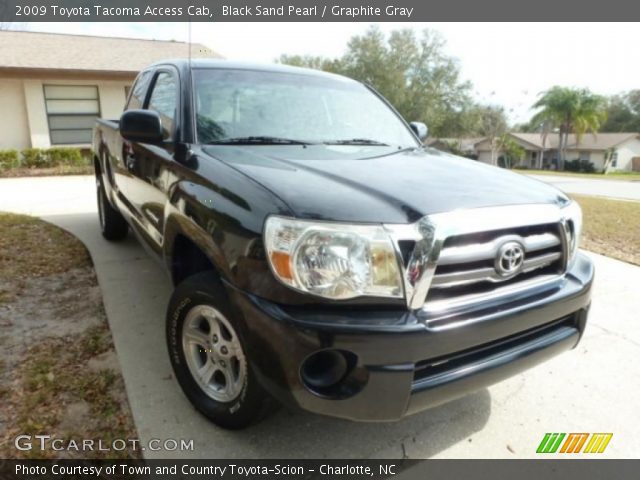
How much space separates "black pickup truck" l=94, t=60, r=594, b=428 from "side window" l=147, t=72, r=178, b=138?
0.32 feet

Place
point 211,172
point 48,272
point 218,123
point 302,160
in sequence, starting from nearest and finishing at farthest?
1. point 211,172
2. point 302,160
3. point 218,123
4. point 48,272

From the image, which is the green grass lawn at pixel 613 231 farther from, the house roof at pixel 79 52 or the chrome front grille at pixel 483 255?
the house roof at pixel 79 52

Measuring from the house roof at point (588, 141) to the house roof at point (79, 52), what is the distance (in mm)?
45992

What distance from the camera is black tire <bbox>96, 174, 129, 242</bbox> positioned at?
5.04 m

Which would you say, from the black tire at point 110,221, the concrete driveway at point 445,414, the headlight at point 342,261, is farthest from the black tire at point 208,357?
the black tire at point 110,221

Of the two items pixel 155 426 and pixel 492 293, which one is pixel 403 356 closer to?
pixel 492 293

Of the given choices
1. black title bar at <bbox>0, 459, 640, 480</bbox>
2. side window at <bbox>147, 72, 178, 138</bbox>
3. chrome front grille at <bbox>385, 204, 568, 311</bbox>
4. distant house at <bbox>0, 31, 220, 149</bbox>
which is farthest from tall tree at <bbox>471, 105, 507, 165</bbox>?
black title bar at <bbox>0, 459, 640, 480</bbox>

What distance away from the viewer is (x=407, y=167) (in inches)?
93.0

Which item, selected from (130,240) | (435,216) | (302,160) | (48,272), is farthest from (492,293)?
(130,240)

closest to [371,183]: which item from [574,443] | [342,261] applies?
[342,261]

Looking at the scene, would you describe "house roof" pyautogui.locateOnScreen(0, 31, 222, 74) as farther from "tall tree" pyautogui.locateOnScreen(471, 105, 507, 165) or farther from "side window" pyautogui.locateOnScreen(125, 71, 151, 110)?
"tall tree" pyautogui.locateOnScreen(471, 105, 507, 165)

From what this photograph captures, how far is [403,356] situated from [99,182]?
4800mm

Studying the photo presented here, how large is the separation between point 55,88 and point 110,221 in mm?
11887

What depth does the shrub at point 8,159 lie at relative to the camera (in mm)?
12859
